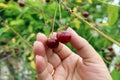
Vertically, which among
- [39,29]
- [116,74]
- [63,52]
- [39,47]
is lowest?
[39,29]

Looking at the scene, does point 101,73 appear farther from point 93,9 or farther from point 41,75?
point 93,9

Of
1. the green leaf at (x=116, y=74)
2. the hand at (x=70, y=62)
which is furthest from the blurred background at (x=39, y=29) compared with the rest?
the hand at (x=70, y=62)

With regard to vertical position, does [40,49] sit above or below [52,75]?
above

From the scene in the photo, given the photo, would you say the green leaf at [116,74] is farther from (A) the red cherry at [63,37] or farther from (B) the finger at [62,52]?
(A) the red cherry at [63,37]

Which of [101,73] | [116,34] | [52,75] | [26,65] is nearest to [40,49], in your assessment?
[52,75]

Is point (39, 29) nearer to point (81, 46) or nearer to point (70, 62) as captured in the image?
point (70, 62)

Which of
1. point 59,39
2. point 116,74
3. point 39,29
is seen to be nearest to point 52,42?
point 59,39
